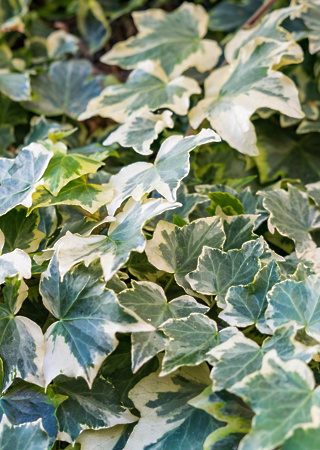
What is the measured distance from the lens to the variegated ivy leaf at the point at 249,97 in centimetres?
87

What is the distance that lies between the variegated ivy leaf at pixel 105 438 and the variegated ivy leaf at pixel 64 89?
0.82m

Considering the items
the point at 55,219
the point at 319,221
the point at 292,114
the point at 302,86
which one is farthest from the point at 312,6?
the point at 55,219

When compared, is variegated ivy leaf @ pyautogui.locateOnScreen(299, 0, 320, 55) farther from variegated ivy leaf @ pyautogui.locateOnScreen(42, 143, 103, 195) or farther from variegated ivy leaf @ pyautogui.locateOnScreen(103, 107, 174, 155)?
variegated ivy leaf @ pyautogui.locateOnScreen(42, 143, 103, 195)

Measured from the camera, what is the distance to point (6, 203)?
751mm

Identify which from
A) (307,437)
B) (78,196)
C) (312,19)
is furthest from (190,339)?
(312,19)

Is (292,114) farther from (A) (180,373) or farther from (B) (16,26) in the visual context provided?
(B) (16,26)

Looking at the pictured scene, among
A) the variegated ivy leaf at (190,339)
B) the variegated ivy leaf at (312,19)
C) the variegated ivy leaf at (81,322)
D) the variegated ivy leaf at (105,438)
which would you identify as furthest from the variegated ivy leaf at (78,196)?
the variegated ivy leaf at (312,19)

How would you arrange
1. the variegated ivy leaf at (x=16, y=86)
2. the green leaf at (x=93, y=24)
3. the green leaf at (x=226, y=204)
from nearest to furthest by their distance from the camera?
1. the green leaf at (x=226, y=204)
2. the variegated ivy leaf at (x=16, y=86)
3. the green leaf at (x=93, y=24)

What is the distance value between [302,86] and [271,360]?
0.84 m

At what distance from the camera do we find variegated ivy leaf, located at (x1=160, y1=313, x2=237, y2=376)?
593 millimetres

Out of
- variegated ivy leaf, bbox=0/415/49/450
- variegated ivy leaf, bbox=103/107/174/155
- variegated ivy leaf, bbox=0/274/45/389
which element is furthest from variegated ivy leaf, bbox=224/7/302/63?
variegated ivy leaf, bbox=0/415/49/450

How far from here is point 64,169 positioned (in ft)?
2.54

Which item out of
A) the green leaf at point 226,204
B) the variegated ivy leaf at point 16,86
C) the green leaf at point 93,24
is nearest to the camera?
the green leaf at point 226,204

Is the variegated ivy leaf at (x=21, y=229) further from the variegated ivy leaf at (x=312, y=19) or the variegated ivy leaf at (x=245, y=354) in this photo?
the variegated ivy leaf at (x=312, y=19)
